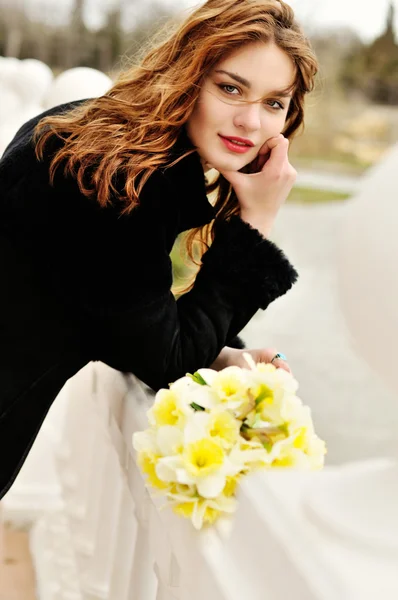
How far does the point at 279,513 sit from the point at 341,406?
637 centimetres

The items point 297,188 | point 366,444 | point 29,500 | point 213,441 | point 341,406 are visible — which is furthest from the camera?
point 297,188

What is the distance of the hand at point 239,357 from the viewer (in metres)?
1.30

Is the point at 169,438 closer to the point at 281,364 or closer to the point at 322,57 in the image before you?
the point at 281,364

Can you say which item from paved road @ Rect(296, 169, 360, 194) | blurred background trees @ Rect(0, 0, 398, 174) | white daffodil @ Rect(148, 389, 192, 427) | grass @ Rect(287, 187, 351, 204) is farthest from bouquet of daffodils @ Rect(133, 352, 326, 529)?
grass @ Rect(287, 187, 351, 204)

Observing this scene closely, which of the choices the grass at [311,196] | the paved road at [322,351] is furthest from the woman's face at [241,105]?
the grass at [311,196]

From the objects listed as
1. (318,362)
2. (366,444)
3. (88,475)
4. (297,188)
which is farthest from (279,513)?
(297,188)

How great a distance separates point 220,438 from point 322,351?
27.2 feet

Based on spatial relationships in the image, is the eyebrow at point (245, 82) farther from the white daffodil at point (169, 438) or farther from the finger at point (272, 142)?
the white daffodil at point (169, 438)

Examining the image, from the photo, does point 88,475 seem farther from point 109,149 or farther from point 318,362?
point 318,362

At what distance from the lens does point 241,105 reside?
1275mm

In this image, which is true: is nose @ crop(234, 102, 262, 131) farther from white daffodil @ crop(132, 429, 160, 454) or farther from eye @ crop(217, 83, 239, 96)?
white daffodil @ crop(132, 429, 160, 454)

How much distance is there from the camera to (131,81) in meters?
1.39

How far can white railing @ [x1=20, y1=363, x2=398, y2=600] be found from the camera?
63cm

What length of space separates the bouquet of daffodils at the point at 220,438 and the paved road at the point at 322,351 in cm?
240
